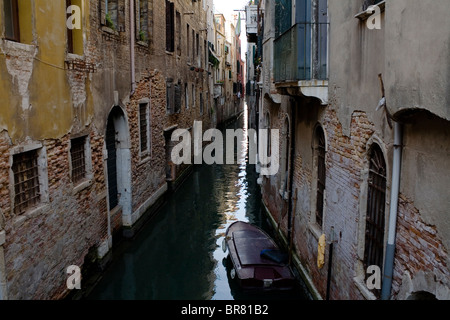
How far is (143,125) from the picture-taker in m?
13.0

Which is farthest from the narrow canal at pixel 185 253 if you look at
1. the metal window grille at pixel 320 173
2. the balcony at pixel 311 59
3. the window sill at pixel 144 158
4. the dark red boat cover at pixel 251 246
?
the balcony at pixel 311 59

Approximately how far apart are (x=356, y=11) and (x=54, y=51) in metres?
4.61

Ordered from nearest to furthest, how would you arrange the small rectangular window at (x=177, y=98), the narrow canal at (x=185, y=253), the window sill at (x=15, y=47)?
the window sill at (x=15, y=47)
the narrow canal at (x=185, y=253)
the small rectangular window at (x=177, y=98)

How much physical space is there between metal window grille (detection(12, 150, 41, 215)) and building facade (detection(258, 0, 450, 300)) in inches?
167

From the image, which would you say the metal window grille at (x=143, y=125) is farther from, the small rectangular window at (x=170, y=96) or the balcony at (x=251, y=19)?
the balcony at (x=251, y=19)

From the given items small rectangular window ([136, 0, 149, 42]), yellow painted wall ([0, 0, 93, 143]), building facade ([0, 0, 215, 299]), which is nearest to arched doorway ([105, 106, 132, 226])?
building facade ([0, 0, 215, 299])

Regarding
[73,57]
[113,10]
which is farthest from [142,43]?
[73,57]

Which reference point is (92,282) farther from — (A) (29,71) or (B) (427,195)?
→ (B) (427,195)

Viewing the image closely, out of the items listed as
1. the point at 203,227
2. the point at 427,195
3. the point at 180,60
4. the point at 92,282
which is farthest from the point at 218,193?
the point at 427,195

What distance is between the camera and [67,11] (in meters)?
7.98

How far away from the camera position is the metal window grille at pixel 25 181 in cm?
609

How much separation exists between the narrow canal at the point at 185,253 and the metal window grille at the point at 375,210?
2.88 metres

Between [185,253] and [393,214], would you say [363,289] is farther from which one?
[185,253]

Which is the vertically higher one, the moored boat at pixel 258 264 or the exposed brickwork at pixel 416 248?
the exposed brickwork at pixel 416 248
